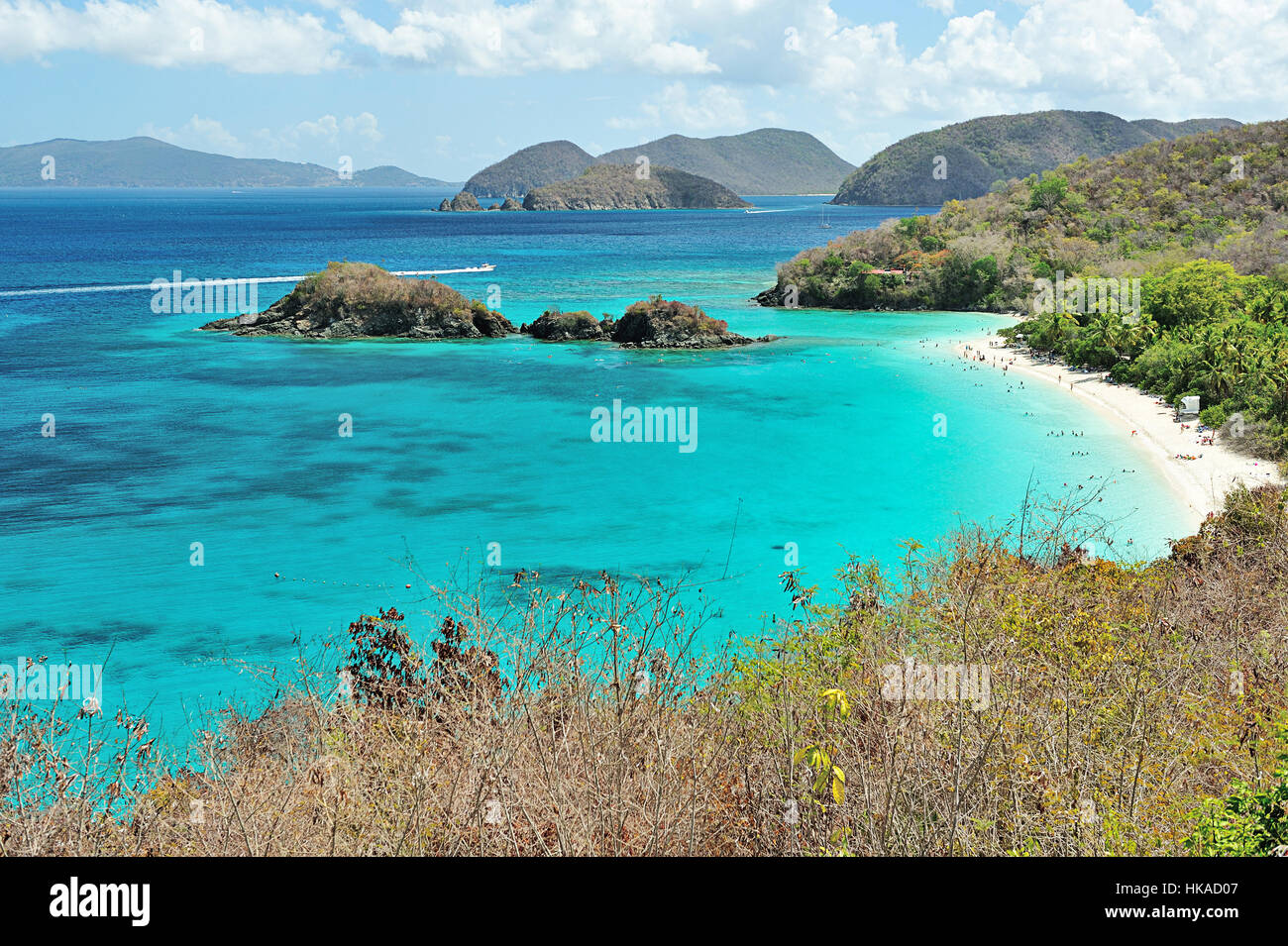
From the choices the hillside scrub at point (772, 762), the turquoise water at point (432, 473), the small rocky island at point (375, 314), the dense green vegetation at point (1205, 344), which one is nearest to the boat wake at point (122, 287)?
the small rocky island at point (375, 314)

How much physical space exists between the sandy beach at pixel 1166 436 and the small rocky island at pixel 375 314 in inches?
1149

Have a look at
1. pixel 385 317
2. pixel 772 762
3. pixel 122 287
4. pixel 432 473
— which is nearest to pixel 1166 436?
pixel 432 473

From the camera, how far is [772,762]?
26.1 feet

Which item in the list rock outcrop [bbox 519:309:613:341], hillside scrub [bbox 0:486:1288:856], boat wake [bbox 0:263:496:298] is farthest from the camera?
boat wake [bbox 0:263:496:298]

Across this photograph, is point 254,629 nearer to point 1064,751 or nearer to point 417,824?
point 417,824

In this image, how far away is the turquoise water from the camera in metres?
20.6

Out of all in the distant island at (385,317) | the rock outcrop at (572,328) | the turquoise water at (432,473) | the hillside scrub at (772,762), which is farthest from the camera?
the distant island at (385,317)

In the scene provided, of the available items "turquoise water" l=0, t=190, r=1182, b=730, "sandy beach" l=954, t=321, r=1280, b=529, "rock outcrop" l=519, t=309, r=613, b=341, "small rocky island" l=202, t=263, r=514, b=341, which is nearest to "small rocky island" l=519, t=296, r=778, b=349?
"rock outcrop" l=519, t=309, r=613, b=341

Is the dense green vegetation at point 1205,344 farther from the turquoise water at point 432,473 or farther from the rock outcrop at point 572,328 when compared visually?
the rock outcrop at point 572,328

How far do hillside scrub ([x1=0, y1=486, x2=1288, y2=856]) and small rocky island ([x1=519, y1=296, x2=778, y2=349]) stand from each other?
4340 centimetres

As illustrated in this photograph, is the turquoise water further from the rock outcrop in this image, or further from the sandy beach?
the rock outcrop

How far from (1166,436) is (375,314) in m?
43.8

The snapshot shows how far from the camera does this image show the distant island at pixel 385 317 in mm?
57094

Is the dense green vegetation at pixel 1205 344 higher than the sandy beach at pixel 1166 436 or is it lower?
higher
